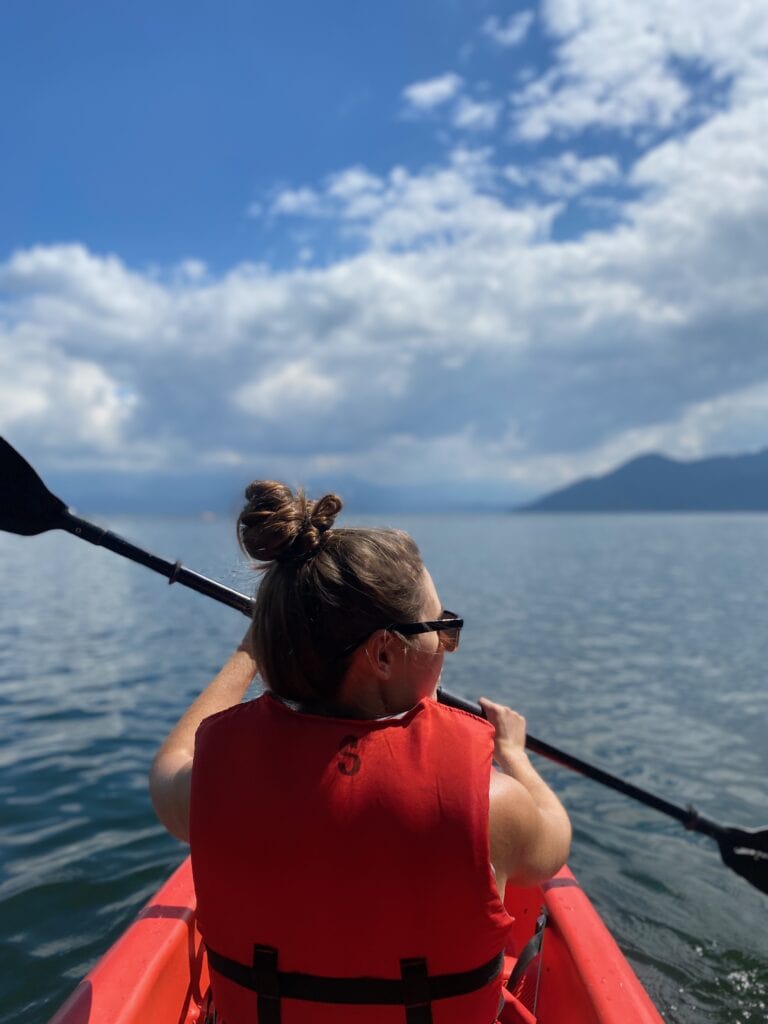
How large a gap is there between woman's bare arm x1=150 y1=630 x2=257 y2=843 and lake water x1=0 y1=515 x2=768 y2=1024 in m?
0.39

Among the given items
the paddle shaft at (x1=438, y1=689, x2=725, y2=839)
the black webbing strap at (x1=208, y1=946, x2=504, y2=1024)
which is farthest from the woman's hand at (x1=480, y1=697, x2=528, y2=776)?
the paddle shaft at (x1=438, y1=689, x2=725, y2=839)

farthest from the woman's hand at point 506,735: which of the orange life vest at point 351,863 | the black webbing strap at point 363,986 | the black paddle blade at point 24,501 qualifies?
the black paddle blade at point 24,501

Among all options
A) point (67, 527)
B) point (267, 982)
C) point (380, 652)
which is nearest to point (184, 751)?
point (267, 982)

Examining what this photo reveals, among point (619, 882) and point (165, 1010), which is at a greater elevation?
point (165, 1010)

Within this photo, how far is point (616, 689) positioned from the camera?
14148mm

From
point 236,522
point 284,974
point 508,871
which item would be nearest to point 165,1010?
point 284,974

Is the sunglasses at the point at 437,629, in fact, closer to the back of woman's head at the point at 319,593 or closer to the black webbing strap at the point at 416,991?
the back of woman's head at the point at 319,593

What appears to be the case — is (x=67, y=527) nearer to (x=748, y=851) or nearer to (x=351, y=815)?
(x=351, y=815)

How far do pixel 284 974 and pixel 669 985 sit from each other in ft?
14.4

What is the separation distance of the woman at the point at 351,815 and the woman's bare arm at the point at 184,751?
0.48ft

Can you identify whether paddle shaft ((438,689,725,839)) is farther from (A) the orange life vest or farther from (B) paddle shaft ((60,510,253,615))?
(A) the orange life vest

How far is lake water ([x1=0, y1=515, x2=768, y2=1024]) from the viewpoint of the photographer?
18.4 feet

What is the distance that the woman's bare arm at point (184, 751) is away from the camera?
7.83ft

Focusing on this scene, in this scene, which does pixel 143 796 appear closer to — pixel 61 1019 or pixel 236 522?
pixel 61 1019
